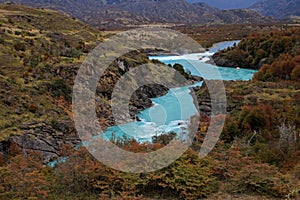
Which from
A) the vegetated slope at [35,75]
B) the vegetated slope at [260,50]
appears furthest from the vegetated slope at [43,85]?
the vegetated slope at [260,50]

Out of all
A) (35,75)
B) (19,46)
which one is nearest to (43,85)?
(35,75)

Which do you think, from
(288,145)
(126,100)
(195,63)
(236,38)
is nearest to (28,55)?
(126,100)

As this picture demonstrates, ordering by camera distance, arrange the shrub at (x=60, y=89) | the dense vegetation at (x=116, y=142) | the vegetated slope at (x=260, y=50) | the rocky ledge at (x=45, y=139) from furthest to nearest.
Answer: the vegetated slope at (x=260, y=50) < the shrub at (x=60, y=89) < the rocky ledge at (x=45, y=139) < the dense vegetation at (x=116, y=142)

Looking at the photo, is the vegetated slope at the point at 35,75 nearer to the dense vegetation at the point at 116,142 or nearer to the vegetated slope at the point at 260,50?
the dense vegetation at the point at 116,142

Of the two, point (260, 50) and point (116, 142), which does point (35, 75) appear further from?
point (260, 50)

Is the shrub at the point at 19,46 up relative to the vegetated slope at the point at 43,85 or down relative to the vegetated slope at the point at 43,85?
up

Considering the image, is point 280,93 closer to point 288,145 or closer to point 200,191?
point 288,145

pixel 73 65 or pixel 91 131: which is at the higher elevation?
pixel 73 65

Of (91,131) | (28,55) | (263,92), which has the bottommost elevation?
(91,131)

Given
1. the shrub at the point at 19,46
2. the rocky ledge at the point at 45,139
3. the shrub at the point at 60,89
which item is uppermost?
the shrub at the point at 19,46
